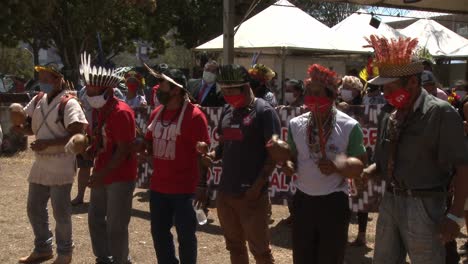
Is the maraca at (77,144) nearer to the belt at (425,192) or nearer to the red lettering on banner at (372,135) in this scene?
the belt at (425,192)

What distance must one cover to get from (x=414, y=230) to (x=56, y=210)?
11.8 ft

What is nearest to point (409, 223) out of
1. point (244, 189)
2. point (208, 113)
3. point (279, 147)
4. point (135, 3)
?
point (279, 147)

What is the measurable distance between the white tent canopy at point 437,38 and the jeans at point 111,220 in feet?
49.9

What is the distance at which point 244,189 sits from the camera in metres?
4.73

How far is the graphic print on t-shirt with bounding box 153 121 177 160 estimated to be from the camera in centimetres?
505

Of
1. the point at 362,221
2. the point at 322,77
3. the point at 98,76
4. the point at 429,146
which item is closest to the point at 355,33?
the point at 362,221

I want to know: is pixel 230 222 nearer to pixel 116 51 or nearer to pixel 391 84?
pixel 391 84

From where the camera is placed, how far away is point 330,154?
410cm

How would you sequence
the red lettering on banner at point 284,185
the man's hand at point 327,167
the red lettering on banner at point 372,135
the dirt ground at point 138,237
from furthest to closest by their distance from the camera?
the red lettering on banner at point 284,185 → the red lettering on banner at point 372,135 → the dirt ground at point 138,237 → the man's hand at point 327,167

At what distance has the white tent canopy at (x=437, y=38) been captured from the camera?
747 inches

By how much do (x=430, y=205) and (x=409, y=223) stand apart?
0.17m

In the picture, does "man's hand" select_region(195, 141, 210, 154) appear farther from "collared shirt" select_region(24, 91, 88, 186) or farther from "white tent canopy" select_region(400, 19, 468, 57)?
"white tent canopy" select_region(400, 19, 468, 57)

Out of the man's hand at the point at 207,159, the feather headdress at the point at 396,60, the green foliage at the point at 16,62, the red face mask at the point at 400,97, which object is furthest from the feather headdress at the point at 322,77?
the green foliage at the point at 16,62

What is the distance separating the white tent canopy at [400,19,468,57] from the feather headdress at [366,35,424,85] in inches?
620
